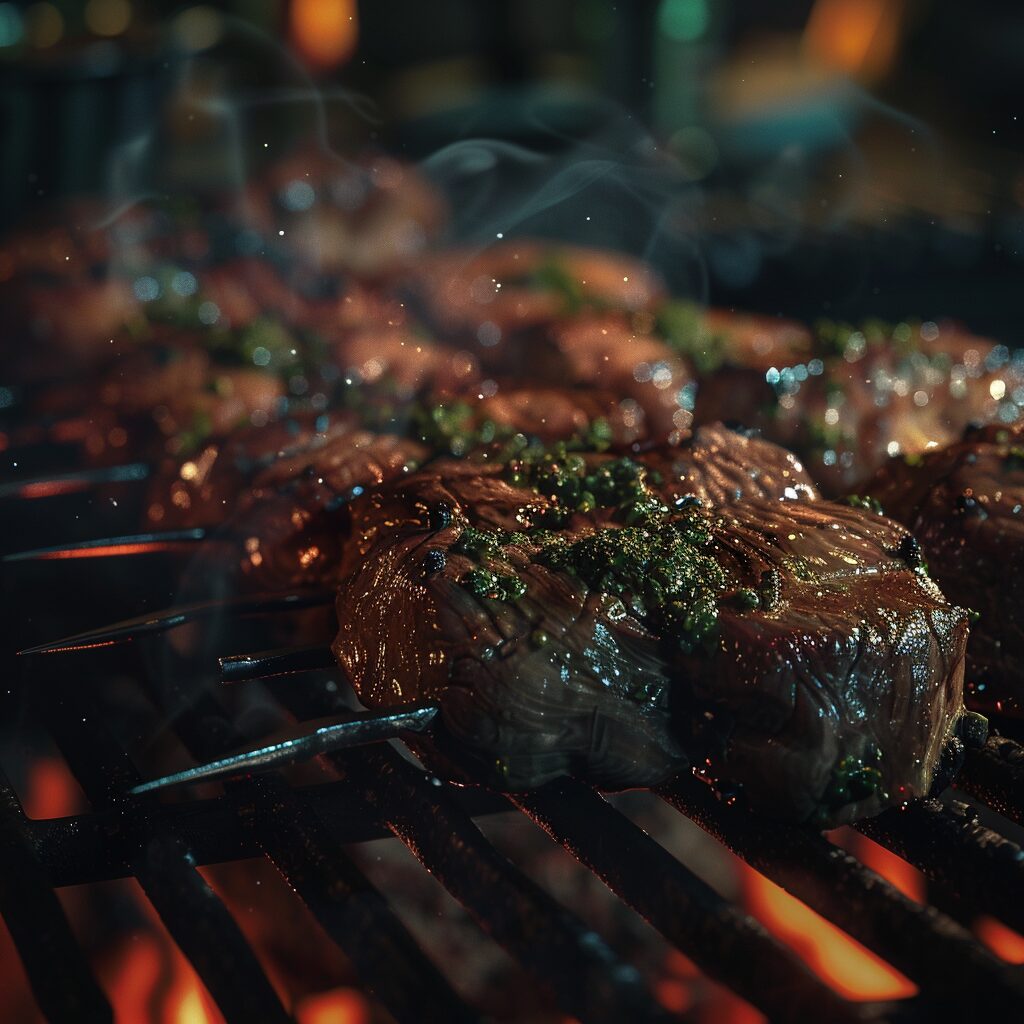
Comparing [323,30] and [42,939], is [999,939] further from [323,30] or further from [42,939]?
[323,30]

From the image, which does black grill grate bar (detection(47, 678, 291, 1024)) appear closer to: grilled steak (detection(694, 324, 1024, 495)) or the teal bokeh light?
grilled steak (detection(694, 324, 1024, 495))

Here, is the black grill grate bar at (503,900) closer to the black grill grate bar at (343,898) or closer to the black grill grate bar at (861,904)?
the black grill grate bar at (343,898)

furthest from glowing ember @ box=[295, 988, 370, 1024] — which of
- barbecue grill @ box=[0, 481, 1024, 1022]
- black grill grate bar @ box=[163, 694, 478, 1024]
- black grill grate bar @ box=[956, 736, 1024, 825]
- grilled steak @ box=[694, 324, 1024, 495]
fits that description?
grilled steak @ box=[694, 324, 1024, 495]

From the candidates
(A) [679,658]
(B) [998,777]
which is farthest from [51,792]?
(B) [998,777]

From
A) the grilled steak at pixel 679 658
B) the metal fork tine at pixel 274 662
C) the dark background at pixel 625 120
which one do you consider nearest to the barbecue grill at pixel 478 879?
the grilled steak at pixel 679 658

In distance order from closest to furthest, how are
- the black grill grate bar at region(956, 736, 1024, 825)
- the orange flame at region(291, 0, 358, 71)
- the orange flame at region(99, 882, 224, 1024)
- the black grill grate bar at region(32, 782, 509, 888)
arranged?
the black grill grate bar at region(32, 782, 509, 888) → the black grill grate bar at region(956, 736, 1024, 825) → the orange flame at region(99, 882, 224, 1024) → the orange flame at region(291, 0, 358, 71)

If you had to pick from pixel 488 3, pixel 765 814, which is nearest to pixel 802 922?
pixel 765 814
